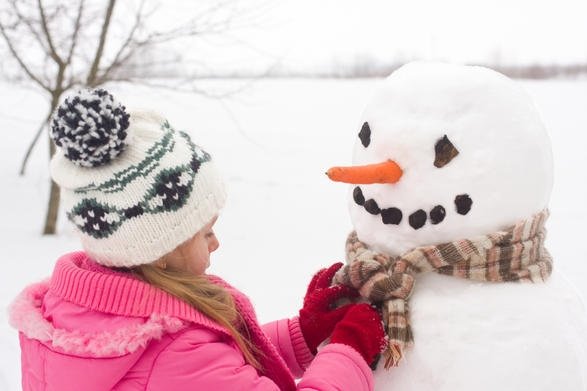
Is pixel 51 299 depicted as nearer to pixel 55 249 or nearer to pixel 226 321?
pixel 226 321

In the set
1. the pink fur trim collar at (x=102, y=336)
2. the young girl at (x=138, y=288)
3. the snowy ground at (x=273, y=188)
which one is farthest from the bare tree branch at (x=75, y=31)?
the pink fur trim collar at (x=102, y=336)

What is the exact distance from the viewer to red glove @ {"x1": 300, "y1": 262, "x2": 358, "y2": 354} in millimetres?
1555

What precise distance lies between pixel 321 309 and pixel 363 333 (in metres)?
0.19

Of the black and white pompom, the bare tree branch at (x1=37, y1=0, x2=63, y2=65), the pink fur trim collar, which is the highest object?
the bare tree branch at (x1=37, y1=0, x2=63, y2=65)

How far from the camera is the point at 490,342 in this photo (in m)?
1.40

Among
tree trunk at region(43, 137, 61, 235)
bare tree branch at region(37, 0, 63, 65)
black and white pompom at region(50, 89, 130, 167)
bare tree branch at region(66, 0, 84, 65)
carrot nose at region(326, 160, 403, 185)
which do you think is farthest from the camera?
tree trunk at region(43, 137, 61, 235)

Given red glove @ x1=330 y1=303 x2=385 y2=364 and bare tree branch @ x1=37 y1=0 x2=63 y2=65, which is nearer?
red glove @ x1=330 y1=303 x2=385 y2=364

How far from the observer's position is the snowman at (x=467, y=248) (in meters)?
1.41

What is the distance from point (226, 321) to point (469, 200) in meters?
0.62

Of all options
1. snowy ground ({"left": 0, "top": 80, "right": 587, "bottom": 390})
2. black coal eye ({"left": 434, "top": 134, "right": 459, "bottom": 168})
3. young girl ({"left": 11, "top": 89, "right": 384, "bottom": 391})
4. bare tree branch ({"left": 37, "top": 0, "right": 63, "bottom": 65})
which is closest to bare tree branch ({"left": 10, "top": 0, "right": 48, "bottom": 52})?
bare tree branch ({"left": 37, "top": 0, "right": 63, "bottom": 65})

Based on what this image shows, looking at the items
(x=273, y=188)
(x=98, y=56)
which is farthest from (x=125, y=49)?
(x=273, y=188)

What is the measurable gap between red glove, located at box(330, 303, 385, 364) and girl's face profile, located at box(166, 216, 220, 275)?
1.17 feet

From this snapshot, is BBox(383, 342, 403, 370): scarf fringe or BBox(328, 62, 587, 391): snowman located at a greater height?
BBox(328, 62, 587, 391): snowman

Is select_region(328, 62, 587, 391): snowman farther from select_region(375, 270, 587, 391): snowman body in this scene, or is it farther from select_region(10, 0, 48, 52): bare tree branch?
select_region(10, 0, 48, 52): bare tree branch
